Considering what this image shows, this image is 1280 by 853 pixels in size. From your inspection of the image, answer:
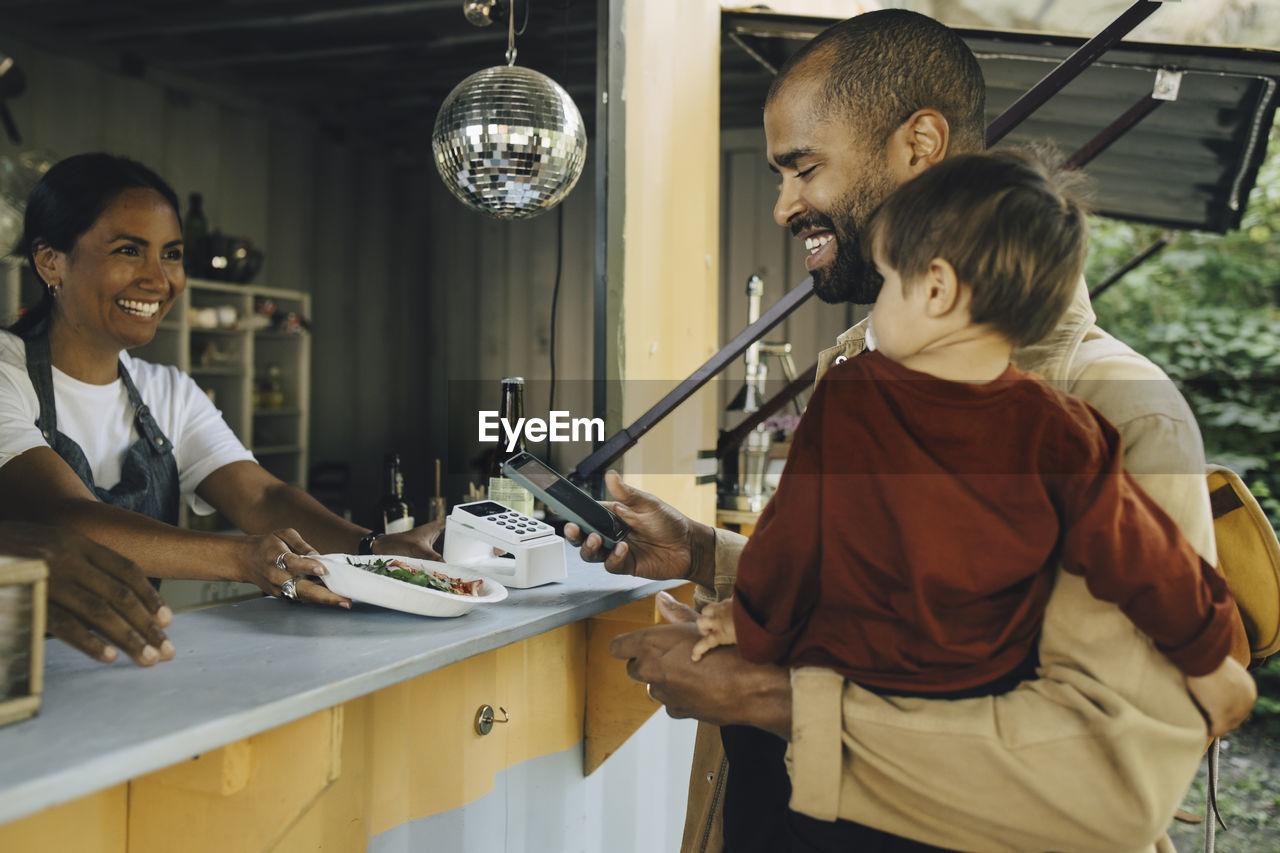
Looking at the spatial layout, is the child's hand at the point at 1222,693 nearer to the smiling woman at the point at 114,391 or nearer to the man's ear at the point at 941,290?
the man's ear at the point at 941,290

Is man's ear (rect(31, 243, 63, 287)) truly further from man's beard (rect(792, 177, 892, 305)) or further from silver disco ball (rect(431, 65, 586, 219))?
man's beard (rect(792, 177, 892, 305))

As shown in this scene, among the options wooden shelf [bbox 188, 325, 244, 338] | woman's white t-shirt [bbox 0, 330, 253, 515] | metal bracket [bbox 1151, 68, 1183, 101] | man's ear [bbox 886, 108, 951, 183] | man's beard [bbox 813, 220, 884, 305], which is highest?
metal bracket [bbox 1151, 68, 1183, 101]

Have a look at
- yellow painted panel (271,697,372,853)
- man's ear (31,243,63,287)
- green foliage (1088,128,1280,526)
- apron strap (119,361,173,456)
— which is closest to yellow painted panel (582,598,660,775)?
yellow painted panel (271,697,372,853)

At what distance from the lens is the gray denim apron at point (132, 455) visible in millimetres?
1932

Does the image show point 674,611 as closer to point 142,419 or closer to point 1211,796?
point 1211,796

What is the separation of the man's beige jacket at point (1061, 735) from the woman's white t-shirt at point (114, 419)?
1626 mm

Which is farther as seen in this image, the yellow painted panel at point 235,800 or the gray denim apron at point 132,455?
the gray denim apron at point 132,455

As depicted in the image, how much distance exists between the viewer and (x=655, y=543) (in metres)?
1.59

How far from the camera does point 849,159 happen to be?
1325 millimetres

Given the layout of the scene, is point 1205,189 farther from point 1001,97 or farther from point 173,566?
point 173,566

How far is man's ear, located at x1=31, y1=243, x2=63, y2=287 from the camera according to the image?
204 centimetres

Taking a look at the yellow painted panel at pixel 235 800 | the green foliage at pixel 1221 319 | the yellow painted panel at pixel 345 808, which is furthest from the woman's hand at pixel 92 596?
the green foliage at pixel 1221 319

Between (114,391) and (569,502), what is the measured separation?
125cm

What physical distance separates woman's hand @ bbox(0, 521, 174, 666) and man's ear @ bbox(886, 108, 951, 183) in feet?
3.71
